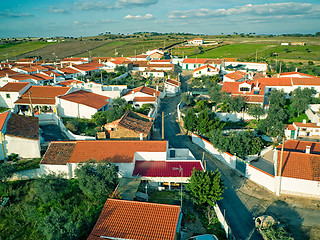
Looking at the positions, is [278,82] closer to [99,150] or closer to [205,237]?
[99,150]

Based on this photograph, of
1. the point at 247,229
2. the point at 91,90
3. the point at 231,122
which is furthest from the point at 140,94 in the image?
the point at 247,229

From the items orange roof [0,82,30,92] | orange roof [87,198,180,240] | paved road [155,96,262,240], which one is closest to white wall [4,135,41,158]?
orange roof [87,198,180,240]

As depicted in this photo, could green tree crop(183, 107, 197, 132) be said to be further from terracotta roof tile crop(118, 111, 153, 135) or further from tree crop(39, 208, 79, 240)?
tree crop(39, 208, 79, 240)

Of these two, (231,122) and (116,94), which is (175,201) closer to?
(231,122)

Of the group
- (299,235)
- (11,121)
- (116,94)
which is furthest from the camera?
(116,94)

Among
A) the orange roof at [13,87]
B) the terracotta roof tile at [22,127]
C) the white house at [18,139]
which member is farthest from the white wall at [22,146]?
the orange roof at [13,87]

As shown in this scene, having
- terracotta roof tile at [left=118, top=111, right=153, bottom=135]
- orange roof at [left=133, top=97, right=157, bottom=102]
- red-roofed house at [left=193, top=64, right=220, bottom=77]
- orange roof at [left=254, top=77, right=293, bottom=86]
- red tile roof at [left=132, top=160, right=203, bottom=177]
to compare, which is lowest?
red tile roof at [left=132, top=160, right=203, bottom=177]

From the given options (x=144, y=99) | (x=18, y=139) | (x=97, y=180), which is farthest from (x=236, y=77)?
(x=18, y=139)
